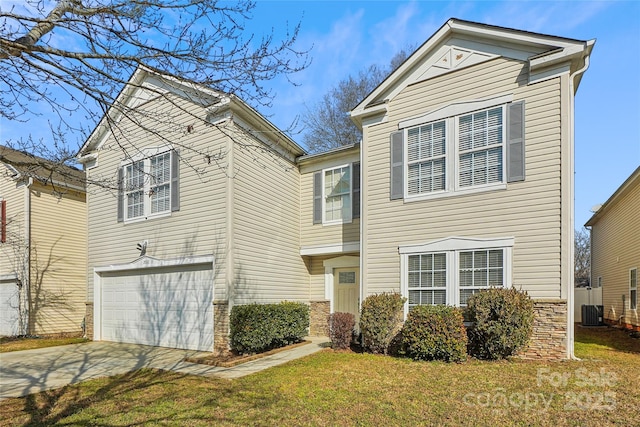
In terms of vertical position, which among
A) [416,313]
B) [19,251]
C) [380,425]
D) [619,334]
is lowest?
[619,334]

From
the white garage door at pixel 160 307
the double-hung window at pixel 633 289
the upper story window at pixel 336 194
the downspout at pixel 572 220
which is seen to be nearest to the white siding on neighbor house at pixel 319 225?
the upper story window at pixel 336 194

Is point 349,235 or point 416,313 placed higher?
point 349,235

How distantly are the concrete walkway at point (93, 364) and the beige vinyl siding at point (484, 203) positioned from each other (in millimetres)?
3404

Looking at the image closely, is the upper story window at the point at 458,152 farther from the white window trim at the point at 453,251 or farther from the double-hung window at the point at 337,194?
the double-hung window at the point at 337,194

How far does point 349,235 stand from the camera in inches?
459

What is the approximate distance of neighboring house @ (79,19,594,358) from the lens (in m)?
7.94

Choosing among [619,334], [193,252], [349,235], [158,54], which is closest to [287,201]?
[349,235]

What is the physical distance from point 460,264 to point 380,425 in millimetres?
4932

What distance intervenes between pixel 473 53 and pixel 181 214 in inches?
325

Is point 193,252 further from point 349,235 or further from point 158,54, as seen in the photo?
point 158,54

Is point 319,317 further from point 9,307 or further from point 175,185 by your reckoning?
point 9,307

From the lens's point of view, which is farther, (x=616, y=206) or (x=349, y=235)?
(x=616, y=206)

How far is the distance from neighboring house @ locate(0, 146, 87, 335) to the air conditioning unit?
19.9m

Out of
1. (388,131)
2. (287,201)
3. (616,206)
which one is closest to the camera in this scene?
(388,131)
